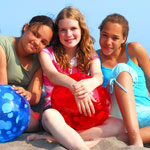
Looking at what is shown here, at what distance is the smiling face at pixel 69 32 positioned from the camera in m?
2.91

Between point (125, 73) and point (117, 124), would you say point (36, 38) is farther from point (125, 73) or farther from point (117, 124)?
point (117, 124)

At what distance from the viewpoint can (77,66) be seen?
3.03m

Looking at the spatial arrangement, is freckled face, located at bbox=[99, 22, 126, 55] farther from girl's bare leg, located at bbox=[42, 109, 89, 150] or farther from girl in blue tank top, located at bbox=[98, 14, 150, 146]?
girl's bare leg, located at bbox=[42, 109, 89, 150]

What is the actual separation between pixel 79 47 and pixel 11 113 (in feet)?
4.65

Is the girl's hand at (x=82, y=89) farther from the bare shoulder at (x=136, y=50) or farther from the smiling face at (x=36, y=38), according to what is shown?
the bare shoulder at (x=136, y=50)

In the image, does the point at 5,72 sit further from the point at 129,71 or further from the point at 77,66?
the point at 129,71

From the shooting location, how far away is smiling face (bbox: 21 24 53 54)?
2.90 metres

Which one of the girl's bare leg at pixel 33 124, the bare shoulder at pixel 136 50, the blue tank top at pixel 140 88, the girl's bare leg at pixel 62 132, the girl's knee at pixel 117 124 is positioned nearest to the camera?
the girl's bare leg at pixel 62 132

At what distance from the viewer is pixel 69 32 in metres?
2.88

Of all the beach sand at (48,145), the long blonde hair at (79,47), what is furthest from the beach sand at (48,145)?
the long blonde hair at (79,47)

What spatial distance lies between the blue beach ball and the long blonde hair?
0.85 meters

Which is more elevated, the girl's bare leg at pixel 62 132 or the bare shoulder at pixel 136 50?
the bare shoulder at pixel 136 50

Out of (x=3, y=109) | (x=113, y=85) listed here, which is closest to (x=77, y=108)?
(x=113, y=85)

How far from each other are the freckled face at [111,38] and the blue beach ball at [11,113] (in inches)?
57.4
